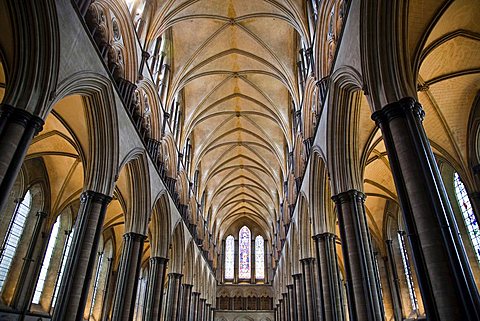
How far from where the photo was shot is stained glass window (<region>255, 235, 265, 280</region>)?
1346 inches

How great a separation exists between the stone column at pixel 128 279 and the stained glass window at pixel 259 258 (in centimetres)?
2359

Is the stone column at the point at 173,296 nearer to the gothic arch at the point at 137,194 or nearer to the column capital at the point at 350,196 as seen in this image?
the gothic arch at the point at 137,194

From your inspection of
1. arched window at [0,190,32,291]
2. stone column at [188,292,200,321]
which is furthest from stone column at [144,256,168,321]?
stone column at [188,292,200,321]

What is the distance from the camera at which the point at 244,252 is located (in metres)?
35.4

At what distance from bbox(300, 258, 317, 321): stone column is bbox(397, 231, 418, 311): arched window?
204 inches

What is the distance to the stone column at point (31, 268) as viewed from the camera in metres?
14.4

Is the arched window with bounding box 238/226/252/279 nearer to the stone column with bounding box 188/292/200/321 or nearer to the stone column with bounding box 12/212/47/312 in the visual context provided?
the stone column with bounding box 188/292/200/321

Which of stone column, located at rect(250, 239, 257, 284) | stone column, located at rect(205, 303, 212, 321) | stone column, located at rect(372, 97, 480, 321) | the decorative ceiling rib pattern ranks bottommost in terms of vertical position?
stone column, located at rect(372, 97, 480, 321)

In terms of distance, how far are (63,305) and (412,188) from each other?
26.2 ft

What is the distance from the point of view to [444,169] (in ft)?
46.4

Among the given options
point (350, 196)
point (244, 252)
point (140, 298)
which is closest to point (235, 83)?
point (350, 196)

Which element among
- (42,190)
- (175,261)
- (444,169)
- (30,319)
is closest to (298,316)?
(175,261)

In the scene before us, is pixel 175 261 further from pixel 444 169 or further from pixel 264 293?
pixel 264 293

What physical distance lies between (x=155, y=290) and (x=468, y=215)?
12808mm
